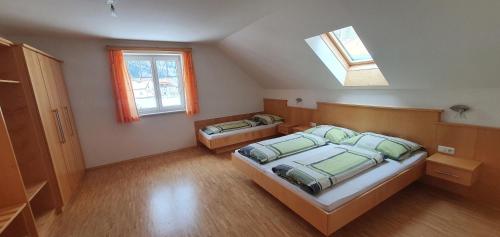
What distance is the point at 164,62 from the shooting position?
375 centimetres

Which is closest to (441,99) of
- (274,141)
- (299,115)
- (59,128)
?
(274,141)

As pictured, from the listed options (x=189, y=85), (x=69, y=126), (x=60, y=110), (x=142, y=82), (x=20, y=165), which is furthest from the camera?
(x=189, y=85)

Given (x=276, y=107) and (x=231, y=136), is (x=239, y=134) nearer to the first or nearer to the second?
(x=231, y=136)

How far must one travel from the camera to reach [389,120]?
2660 millimetres

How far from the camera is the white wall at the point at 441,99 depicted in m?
1.90

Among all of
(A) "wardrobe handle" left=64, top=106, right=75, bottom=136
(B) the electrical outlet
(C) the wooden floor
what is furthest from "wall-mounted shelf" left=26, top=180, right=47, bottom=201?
(B) the electrical outlet

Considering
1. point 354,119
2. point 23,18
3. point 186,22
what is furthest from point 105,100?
point 354,119

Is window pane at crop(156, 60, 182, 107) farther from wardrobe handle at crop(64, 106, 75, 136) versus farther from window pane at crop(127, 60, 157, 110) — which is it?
wardrobe handle at crop(64, 106, 75, 136)

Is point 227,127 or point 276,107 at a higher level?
point 276,107

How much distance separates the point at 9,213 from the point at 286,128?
141 inches

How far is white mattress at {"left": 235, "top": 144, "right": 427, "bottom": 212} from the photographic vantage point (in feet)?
5.26

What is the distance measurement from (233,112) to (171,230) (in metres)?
2.99

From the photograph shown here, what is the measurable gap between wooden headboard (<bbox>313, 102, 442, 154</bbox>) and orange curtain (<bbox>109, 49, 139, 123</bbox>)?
10.6 feet

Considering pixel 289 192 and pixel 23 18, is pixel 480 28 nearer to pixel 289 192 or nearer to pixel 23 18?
pixel 289 192
